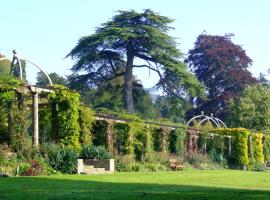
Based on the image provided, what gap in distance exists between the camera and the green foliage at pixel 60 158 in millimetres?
19427

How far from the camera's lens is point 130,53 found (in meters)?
42.7

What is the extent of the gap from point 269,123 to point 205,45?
49.4 ft

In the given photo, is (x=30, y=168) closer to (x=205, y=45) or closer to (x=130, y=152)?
(x=130, y=152)

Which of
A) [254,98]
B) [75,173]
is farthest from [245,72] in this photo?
[75,173]

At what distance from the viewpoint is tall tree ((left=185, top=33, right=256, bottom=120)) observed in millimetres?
57250

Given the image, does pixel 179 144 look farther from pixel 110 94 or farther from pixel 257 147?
pixel 110 94

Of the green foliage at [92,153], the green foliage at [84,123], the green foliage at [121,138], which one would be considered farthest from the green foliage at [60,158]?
the green foliage at [121,138]

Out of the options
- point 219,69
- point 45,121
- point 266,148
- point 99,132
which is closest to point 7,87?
point 45,121

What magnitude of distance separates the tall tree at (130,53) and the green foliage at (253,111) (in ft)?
Answer: 30.5

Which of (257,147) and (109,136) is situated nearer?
(109,136)

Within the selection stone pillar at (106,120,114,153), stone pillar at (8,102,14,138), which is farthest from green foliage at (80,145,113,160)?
stone pillar at (106,120,114,153)

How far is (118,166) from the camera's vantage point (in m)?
23.5

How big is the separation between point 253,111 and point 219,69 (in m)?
11.6

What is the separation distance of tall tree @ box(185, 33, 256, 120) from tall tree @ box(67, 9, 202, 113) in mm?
15386
